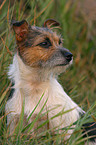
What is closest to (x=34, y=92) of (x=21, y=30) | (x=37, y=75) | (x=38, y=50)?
(x=37, y=75)

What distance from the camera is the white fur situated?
3.39 metres

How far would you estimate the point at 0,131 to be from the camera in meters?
3.06

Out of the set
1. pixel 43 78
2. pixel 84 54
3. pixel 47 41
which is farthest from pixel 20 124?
pixel 84 54

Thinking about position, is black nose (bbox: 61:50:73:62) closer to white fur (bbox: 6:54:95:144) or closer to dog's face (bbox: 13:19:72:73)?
dog's face (bbox: 13:19:72:73)

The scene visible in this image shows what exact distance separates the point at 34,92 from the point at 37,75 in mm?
240

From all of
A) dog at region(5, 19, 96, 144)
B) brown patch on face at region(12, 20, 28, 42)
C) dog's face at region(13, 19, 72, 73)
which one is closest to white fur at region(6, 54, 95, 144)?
dog at region(5, 19, 96, 144)

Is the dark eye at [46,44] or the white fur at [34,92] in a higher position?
the dark eye at [46,44]

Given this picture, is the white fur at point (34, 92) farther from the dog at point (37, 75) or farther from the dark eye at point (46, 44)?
the dark eye at point (46, 44)

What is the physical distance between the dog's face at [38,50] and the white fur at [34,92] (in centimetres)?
12

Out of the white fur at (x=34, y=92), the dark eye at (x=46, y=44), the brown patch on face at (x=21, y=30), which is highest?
the brown patch on face at (x=21, y=30)

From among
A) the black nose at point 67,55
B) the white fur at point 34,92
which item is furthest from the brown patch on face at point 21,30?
the black nose at point 67,55

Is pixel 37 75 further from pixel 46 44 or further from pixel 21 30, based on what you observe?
pixel 21 30

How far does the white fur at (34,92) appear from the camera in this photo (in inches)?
134

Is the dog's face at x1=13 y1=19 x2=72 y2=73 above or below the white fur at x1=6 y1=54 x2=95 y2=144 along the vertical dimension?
above
